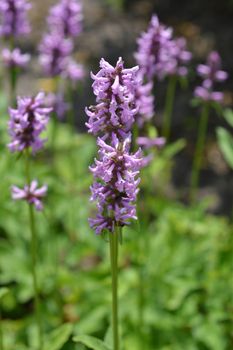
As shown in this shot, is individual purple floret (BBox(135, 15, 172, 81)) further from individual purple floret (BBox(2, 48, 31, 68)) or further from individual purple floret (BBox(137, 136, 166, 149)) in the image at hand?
individual purple floret (BBox(2, 48, 31, 68))

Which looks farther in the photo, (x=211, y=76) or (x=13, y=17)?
(x=211, y=76)

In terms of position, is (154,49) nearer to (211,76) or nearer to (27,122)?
(211,76)

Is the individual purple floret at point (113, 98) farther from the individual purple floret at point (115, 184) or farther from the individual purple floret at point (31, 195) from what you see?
the individual purple floret at point (31, 195)

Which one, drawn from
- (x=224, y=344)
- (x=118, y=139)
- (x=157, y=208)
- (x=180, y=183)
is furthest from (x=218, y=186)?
(x=118, y=139)

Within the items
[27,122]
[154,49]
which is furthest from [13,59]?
[27,122]

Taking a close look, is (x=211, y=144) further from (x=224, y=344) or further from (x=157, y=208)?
(x=224, y=344)
